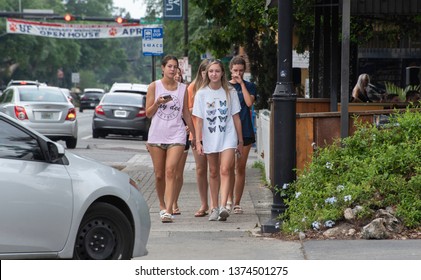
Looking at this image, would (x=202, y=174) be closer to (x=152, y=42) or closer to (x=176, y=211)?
(x=176, y=211)

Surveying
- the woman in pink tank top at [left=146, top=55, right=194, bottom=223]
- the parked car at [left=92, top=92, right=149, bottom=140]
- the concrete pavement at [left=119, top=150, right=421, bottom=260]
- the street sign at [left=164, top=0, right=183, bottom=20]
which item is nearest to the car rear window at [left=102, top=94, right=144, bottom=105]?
the parked car at [left=92, top=92, right=149, bottom=140]

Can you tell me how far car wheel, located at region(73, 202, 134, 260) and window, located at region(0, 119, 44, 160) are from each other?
62 cm

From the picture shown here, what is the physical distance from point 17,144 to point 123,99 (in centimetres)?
2689

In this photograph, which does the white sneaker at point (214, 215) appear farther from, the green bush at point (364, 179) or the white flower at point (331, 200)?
the white flower at point (331, 200)

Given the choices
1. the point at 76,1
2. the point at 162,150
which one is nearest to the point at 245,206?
the point at 162,150

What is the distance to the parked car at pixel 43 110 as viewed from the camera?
2758 cm

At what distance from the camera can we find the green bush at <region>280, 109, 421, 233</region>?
36.0ft

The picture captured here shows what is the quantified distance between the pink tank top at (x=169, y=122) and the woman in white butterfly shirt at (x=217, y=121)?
0.18 meters

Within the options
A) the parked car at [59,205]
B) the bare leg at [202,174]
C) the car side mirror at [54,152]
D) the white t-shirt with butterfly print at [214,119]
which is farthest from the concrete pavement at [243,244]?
the car side mirror at [54,152]

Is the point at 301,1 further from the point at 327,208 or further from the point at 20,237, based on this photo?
the point at 20,237

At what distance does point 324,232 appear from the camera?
10867 mm

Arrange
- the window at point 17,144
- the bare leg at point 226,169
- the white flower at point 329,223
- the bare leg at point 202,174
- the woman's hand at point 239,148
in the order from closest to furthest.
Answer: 1. the window at point 17,144
2. the white flower at point 329,223
3. the bare leg at point 226,169
4. the woman's hand at point 239,148
5. the bare leg at point 202,174

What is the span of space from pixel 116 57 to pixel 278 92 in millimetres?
144677

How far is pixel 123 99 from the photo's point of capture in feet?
116
